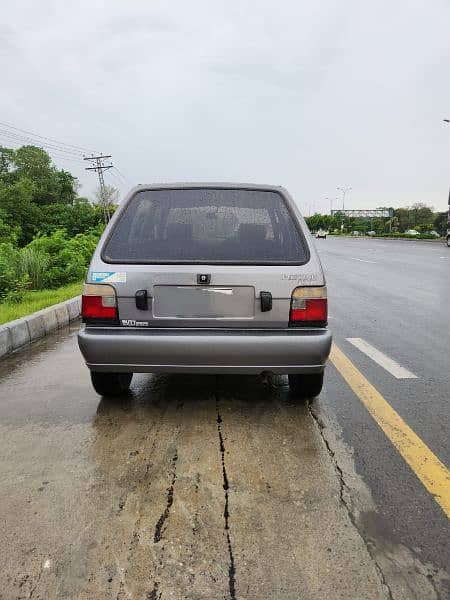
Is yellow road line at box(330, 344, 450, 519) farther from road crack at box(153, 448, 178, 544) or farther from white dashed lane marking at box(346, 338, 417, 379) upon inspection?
road crack at box(153, 448, 178, 544)

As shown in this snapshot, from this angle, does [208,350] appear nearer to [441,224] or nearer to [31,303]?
[31,303]

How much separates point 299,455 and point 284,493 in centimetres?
41

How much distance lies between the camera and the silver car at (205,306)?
10.1 ft

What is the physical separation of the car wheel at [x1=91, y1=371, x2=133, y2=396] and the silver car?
373mm

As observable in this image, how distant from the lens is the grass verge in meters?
6.16

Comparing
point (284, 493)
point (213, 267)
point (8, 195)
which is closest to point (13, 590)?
point (284, 493)

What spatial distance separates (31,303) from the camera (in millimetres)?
7285

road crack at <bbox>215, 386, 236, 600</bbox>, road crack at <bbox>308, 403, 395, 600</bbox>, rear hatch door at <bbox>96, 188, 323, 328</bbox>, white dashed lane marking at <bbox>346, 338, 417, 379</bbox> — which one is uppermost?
rear hatch door at <bbox>96, 188, 323, 328</bbox>

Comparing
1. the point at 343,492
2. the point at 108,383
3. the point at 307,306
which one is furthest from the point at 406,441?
the point at 108,383

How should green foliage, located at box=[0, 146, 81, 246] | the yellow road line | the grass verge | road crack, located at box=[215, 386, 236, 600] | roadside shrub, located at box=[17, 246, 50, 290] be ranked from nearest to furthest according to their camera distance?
road crack, located at box=[215, 386, 236, 600], the yellow road line, the grass verge, roadside shrub, located at box=[17, 246, 50, 290], green foliage, located at box=[0, 146, 81, 246]

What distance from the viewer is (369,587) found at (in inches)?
71.2

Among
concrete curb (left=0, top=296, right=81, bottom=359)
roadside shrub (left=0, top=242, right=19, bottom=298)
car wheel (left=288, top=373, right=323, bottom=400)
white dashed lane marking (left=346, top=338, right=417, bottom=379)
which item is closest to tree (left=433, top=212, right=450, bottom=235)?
roadside shrub (left=0, top=242, right=19, bottom=298)

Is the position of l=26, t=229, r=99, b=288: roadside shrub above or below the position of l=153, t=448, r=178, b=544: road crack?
above

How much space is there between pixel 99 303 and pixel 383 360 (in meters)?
2.91
